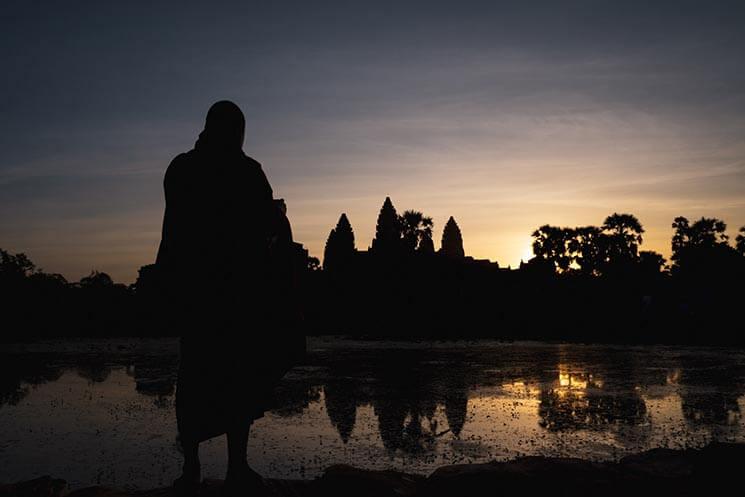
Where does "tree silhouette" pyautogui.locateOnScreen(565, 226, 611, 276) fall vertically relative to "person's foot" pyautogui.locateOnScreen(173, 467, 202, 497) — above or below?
above

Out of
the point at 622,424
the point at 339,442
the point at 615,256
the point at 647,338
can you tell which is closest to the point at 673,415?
the point at 622,424

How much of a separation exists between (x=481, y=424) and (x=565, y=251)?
2511 inches

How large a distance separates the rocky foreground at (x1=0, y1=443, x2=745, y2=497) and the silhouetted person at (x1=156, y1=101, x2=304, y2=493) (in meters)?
0.48

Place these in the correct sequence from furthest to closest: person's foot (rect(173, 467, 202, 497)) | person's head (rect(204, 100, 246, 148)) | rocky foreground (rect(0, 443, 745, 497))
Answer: person's head (rect(204, 100, 246, 148)) < rocky foreground (rect(0, 443, 745, 497)) < person's foot (rect(173, 467, 202, 497))

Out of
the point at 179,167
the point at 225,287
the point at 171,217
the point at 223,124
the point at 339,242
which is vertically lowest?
the point at 225,287

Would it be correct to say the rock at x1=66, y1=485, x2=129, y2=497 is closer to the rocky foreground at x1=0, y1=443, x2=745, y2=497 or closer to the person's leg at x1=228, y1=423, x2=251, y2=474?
the rocky foreground at x1=0, y1=443, x2=745, y2=497

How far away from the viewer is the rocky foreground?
3605 mm

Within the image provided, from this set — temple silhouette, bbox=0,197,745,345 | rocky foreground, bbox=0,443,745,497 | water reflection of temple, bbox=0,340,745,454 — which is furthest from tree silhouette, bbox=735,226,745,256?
rocky foreground, bbox=0,443,745,497

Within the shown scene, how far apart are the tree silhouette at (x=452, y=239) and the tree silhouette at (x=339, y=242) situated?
52.6 meters

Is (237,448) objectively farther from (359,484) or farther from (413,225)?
(413,225)

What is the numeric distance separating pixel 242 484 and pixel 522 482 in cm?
167

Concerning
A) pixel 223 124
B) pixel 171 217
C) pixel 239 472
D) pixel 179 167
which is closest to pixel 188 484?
pixel 239 472

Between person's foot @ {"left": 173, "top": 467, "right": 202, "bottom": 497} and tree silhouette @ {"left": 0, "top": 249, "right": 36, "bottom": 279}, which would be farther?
tree silhouette @ {"left": 0, "top": 249, "right": 36, "bottom": 279}

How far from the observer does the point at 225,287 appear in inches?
145
